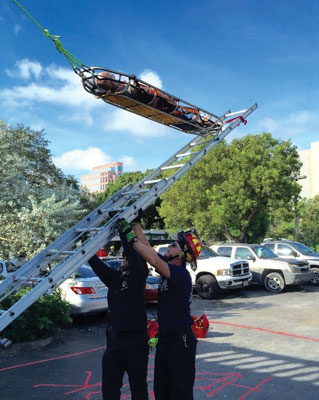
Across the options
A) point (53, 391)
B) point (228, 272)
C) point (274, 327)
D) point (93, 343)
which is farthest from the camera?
point (228, 272)

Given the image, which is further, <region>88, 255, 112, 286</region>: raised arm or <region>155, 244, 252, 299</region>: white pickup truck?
<region>155, 244, 252, 299</region>: white pickup truck

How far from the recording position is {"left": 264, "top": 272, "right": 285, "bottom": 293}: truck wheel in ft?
47.1

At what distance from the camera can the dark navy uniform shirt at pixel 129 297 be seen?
12.2 ft

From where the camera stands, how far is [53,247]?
180 inches

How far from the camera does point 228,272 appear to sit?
13055 mm

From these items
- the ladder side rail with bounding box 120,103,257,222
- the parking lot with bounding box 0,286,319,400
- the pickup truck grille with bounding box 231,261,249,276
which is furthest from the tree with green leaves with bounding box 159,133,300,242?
the ladder side rail with bounding box 120,103,257,222

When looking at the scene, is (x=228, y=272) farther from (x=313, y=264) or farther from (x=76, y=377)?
(x=76, y=377)

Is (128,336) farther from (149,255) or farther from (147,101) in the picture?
(147,101)

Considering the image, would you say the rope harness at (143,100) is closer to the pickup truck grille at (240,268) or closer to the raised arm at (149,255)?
the raised arm at (149,255)

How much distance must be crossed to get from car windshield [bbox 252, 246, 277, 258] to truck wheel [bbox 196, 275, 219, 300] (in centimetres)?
282

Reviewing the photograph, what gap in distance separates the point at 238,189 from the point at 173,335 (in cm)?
1800

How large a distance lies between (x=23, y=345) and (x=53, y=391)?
7.54 feet

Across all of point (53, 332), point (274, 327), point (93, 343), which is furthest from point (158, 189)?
point (274, 327)

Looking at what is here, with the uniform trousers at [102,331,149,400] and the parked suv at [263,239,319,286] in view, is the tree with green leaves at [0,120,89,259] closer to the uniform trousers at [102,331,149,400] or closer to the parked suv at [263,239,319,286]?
the uniform trousers at [102,331,149,400]
